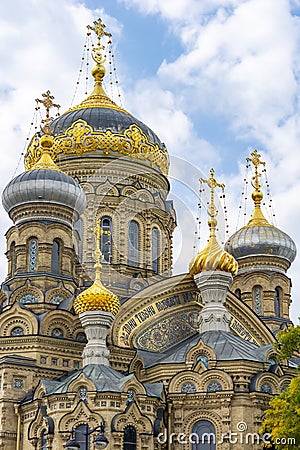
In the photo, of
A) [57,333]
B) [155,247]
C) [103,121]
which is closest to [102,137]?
[103,121]

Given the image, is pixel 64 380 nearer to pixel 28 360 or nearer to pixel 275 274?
pixel 28 360

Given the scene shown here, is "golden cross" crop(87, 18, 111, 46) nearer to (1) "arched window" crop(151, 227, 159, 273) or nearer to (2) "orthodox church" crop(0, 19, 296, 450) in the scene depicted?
(2) "orthodox church" crop(0, 19, 296, 450)

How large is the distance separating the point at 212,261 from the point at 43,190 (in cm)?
461

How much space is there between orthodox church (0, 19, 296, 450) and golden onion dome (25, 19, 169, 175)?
42mm

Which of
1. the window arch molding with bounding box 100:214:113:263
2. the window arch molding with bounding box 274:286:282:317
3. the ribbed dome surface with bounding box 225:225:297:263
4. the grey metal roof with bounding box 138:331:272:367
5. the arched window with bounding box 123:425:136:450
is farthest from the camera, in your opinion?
the ribbed dome surface with bounding box 225:225:297:263

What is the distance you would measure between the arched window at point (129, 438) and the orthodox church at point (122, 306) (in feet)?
0.08

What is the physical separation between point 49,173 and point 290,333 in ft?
30.6

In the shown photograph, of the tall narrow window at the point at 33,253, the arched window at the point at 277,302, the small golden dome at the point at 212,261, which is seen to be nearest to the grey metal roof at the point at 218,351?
the small golden dome at the point at 212,261

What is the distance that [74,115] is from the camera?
91.0 feet

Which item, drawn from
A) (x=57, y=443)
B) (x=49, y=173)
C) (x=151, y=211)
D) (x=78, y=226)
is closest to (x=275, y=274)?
(x=151, y=211)

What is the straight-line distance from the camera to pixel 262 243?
91.4 ft

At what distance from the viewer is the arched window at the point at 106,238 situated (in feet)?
83.7

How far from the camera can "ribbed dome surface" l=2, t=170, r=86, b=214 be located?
23625 mm

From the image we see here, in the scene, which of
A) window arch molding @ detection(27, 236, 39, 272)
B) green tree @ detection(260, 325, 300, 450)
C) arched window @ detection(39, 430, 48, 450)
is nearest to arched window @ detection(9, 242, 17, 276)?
window arch molding @ detection(27, 236, 39, 272)
